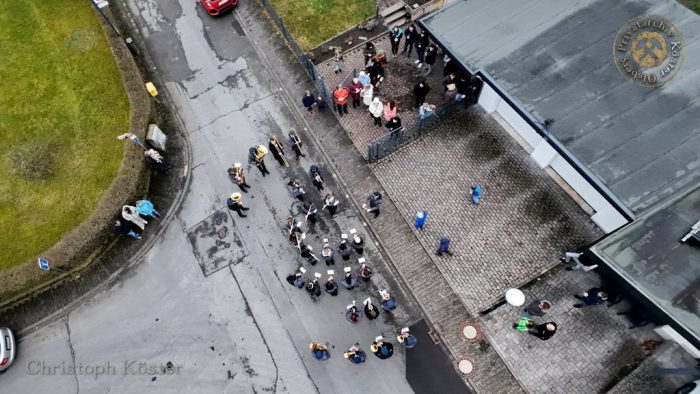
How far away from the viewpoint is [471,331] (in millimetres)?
17750

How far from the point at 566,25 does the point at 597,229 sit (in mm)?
9242

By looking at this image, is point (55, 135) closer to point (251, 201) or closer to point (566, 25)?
point (251, 201)

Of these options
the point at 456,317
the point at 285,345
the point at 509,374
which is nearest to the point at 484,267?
the point at 456,317

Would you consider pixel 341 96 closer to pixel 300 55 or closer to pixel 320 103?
pixel 320 103

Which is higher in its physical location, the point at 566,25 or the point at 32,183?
the point at 32,183

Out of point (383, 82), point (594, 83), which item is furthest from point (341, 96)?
point (594, 83)

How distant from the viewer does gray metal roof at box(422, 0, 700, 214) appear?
54.6 ft

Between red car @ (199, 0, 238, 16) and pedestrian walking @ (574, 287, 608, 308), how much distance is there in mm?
24606

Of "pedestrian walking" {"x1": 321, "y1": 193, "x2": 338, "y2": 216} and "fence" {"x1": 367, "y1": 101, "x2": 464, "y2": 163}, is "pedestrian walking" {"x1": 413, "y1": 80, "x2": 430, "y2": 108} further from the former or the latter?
"pedestrian walking" {"x1": 321, "y1": 193, "x2": 338, "y2": 216}

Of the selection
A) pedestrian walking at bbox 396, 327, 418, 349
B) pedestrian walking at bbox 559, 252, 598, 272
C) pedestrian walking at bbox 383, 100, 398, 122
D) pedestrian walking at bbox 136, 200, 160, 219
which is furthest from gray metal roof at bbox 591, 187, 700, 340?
pedestrian walking at bbox 136, 200, 160, 219

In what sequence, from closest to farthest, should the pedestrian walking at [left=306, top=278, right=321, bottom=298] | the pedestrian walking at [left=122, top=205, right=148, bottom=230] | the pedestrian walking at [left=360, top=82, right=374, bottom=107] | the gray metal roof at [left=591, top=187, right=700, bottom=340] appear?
the gray metal roof at [left=591, top=187, right=700, bottom=340] < the pedestrian walking at [left=306, top=278, right=321, bottom=298] < the pedestrian walking at [left=122, top=205, right=148, bottom=230] < the pedestrian walking at [left=360, top=82, right=374, bottom=107]

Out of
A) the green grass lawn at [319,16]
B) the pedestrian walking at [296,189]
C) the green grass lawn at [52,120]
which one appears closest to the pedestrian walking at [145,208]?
the green grass lawn at [52,120]

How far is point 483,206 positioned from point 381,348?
26.3ft

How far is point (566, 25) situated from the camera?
19328 mm
